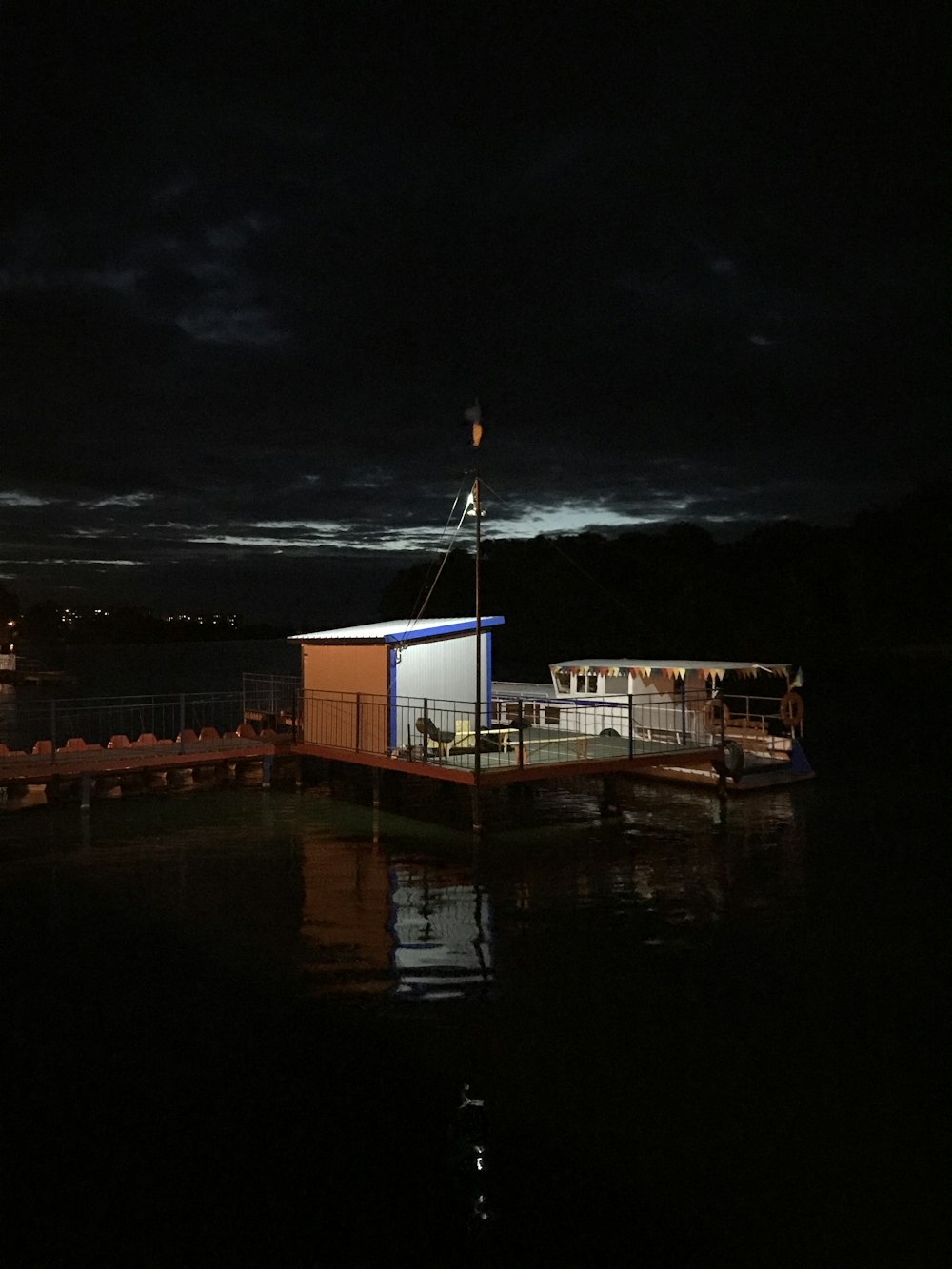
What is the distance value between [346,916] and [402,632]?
860 cm

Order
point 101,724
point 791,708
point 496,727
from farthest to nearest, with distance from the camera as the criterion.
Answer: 1. point 101,724
2. point 791,708
3. point 496,727

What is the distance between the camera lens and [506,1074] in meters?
9.34

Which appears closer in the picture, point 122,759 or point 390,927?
point 390,927

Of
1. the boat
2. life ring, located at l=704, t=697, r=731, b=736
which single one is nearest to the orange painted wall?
the boat

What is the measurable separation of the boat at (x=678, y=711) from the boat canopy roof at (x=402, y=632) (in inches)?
89.5

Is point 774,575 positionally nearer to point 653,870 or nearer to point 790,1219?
point 653,870

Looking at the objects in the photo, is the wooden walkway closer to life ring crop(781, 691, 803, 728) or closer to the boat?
the boat

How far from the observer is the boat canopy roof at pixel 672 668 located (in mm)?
24766

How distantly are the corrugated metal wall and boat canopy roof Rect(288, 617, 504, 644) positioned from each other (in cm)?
28

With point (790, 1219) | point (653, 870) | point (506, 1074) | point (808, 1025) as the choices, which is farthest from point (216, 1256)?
point (653, 870)

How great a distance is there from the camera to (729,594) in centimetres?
11838

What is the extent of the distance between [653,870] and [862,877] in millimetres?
3881

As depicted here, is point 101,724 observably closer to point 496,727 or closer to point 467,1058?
point 496,727

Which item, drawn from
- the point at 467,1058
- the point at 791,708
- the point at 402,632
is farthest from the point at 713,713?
the point at 467,1058
